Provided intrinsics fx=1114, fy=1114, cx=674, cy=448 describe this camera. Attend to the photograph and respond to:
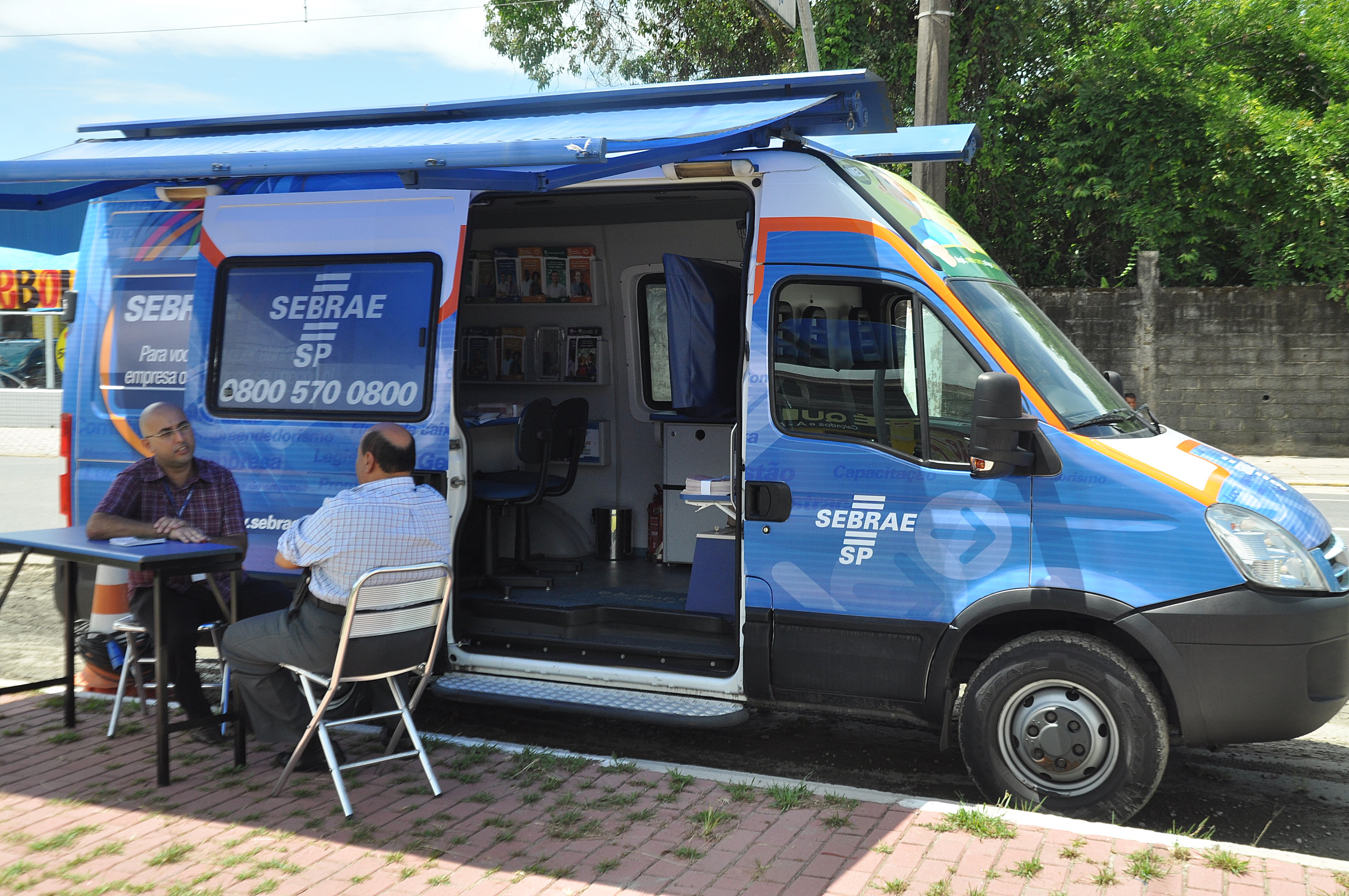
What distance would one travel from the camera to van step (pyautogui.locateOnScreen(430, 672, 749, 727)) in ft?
16.4

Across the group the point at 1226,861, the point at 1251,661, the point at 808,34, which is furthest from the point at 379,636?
the point at 808,34

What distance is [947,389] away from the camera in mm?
4668

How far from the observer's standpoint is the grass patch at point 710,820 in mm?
4195

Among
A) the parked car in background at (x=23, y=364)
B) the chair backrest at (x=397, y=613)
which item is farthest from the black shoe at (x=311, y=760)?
the parked car in background at (x=23, y=364)

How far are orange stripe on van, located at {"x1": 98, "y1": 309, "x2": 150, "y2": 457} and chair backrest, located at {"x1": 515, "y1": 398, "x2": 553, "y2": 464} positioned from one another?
2300 mm

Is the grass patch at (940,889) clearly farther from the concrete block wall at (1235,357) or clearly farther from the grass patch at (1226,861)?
the concrete block wall at (1235,357)

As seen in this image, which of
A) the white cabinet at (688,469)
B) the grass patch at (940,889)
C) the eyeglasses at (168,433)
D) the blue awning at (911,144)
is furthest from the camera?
the white cabinet at (688,469)

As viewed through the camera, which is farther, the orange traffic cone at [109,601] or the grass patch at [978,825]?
the orange traffic cone at [109,601]

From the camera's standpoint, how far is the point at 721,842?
4.13 m

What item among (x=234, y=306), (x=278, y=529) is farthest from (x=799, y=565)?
(x=234, y=306)

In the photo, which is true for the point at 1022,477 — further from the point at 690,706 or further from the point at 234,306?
the point at 234,306

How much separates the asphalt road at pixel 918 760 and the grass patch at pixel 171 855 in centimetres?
174

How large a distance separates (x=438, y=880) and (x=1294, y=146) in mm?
16663

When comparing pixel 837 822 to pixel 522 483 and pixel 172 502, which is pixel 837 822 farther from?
pixel 522 483
